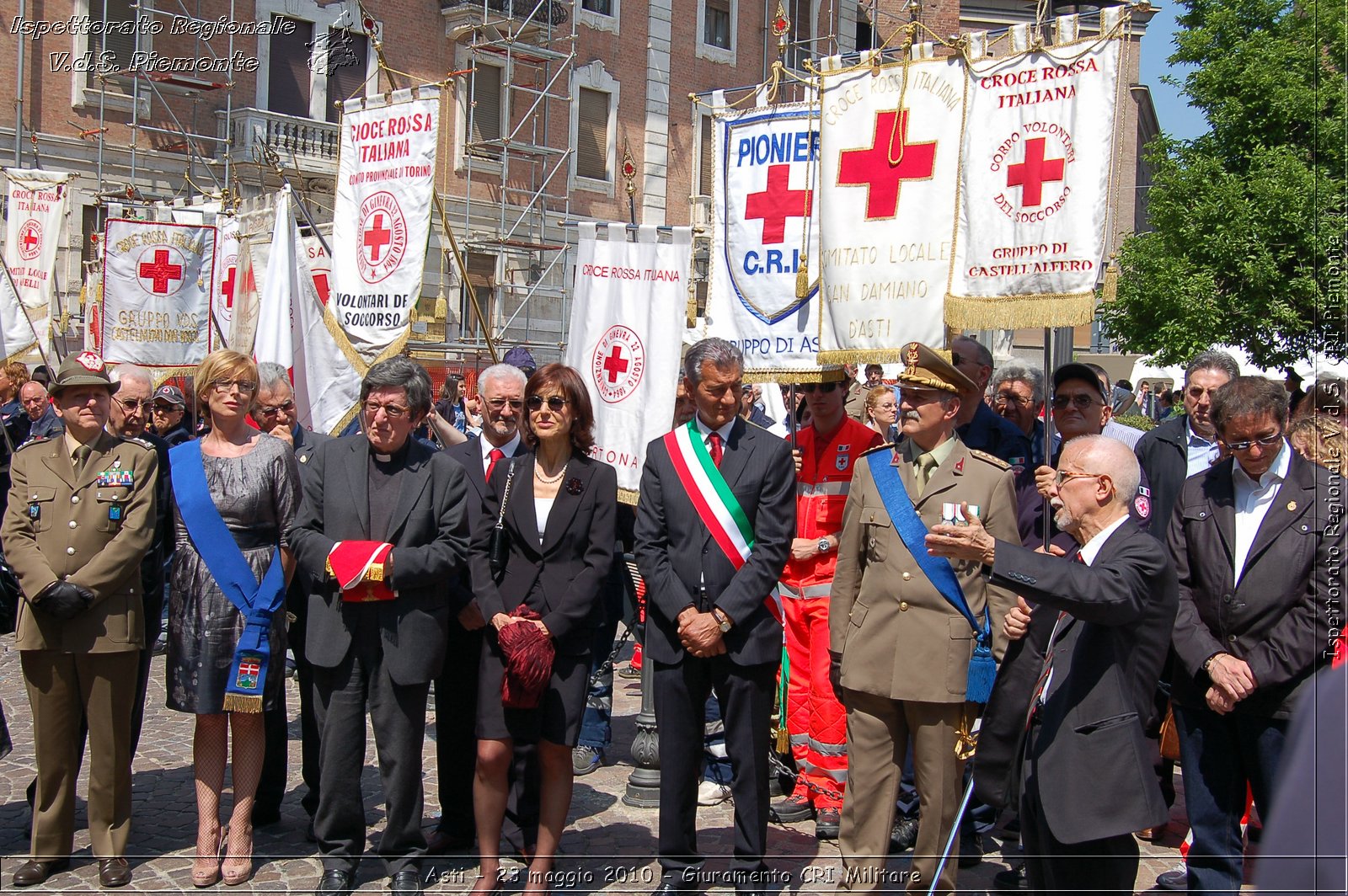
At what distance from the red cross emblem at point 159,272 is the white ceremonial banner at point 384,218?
11.5 ft

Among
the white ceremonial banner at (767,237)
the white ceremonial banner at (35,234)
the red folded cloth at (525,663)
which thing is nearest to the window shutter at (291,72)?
the white ceremonial banner at (35,234)

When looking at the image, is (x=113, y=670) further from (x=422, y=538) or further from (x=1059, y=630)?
(x=1059, y=630)

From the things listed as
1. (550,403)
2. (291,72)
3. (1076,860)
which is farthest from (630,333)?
(291,72)

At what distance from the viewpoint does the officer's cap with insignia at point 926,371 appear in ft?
15.2

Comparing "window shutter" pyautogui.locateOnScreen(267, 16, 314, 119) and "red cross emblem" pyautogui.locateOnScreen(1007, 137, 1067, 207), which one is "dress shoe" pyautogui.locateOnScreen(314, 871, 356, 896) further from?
"window shutter" pyautogui.locateOnScreen(267, 16, 314, 119)

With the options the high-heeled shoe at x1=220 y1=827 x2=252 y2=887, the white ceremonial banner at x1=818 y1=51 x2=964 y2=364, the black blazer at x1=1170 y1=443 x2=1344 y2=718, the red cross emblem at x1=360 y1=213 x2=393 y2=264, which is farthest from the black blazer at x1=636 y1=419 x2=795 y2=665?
the red cross emblem at x1=360 y1=213 x2=393 y2=264

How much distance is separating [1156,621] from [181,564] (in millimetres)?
3833

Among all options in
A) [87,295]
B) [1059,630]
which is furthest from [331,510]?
[87,295]

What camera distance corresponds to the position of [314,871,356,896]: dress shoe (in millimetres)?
4941

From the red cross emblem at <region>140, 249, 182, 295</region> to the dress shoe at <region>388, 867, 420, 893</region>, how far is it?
790 cm

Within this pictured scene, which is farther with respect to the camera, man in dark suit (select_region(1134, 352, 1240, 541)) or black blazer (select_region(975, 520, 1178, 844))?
man in dark suit (select_region(1134, 352, 1240, 541))

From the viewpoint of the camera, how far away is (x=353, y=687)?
5004 millimetres

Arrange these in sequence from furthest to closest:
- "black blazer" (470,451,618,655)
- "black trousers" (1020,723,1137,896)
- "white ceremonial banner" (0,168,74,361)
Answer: "white ceremonial banner" (0,168,74,361) < "black blazer" (470,451,618,655) < "black trousers" (1020,723,1137,896)

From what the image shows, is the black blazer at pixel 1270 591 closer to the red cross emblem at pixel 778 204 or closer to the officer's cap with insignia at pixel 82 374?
the red cross emblem at pixel 778 204
